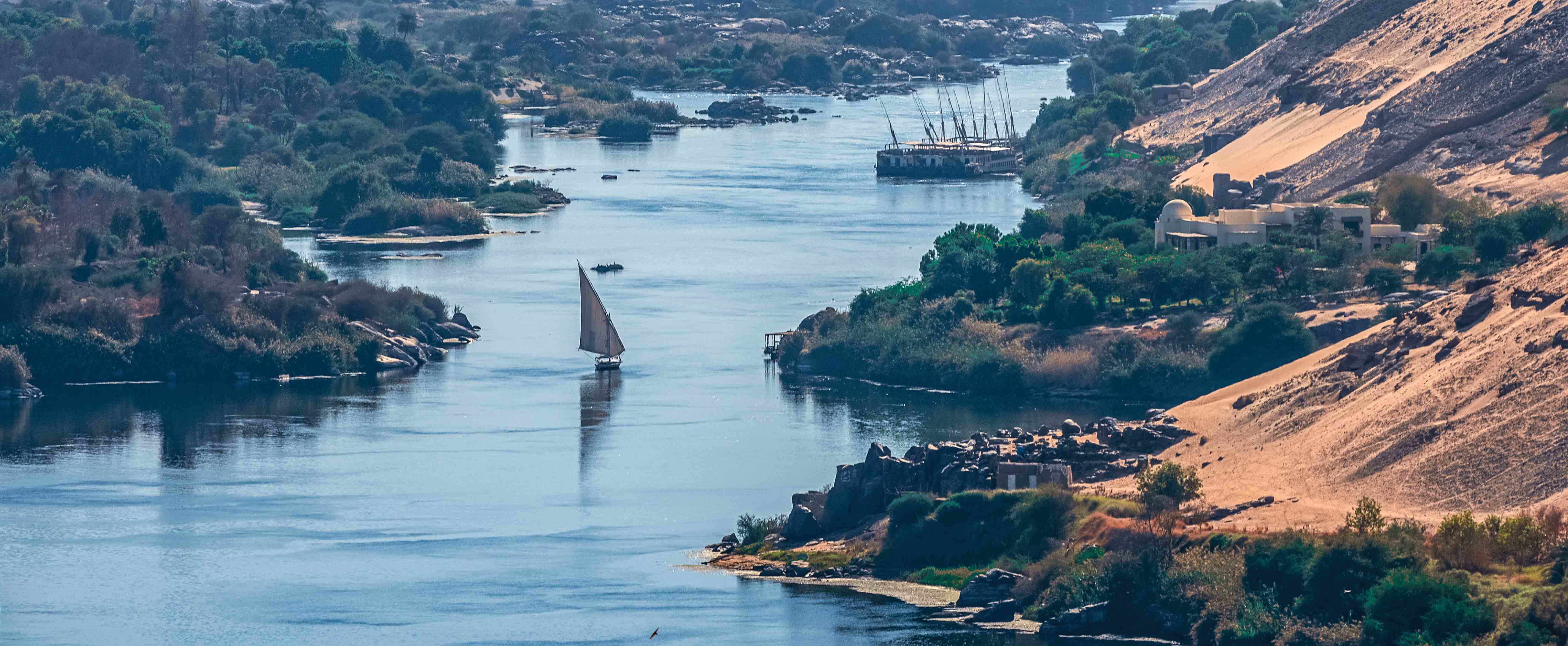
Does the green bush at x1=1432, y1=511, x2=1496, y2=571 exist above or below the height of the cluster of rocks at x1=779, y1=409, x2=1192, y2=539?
below

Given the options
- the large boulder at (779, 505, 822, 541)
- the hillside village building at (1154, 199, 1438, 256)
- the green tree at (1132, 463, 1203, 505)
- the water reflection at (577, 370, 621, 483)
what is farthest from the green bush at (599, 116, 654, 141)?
the green tree at (1132, 463, 1203, 505)

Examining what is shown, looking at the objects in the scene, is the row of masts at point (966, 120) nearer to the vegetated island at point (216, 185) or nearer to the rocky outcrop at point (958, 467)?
the vegetated island at point (216, 185)

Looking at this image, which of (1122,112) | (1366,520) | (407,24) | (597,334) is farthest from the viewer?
(407,24)

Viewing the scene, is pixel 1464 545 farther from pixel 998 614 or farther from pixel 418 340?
pixel 418 340

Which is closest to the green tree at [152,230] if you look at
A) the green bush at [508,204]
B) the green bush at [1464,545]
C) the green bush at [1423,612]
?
the green bush at [508,204]

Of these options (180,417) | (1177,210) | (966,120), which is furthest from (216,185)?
(966,120)

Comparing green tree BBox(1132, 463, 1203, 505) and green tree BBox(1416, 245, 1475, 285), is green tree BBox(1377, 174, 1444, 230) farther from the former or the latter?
green tree BBox(1132, 463, 1203, 505)

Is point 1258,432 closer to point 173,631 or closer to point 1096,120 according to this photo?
point 173,631
